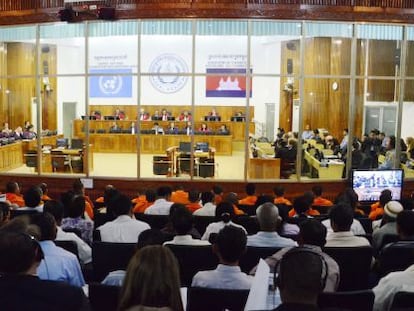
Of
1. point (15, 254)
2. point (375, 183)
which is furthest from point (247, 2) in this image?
point (15, 254)

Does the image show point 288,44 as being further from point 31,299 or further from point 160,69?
point 31,299

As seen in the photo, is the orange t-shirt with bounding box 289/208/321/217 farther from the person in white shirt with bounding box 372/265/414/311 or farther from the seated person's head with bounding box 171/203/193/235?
the person in white shirt with bounding box 372/265/414/311

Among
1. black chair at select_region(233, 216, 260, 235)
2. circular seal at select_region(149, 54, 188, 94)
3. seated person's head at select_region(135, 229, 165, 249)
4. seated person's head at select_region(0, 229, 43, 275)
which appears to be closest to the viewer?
seated person's head at select_region(0, 229, 43, 275)

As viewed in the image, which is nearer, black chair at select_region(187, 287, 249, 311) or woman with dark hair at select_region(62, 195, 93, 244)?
black chair at select_region(187, 287, 249, 311)

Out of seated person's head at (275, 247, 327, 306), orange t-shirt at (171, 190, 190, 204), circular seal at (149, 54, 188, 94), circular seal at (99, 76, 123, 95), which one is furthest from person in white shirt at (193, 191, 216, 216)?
circular seal at (99, 76, 123, 95)

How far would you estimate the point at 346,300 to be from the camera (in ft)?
8.94

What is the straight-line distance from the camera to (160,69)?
55.9ft

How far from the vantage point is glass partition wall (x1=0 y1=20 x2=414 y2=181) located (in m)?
10.7

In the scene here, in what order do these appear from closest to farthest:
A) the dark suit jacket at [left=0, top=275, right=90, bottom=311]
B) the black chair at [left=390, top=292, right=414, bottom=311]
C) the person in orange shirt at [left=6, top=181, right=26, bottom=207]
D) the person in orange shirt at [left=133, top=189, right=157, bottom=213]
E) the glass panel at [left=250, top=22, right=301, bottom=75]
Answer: the dark suit jacket at [left=0, top=275, right=90, bottom=311]
the black chair at [left=390, top=292, right=414, bottom=311]
the person in orange shirt at [left=133, top=189, right=157, bottom=213]
the person in orange shirt at [left=6, top=181, right=26, bottom=207]
the glass panel at [left=250, top=22, right=301, bottom=75]

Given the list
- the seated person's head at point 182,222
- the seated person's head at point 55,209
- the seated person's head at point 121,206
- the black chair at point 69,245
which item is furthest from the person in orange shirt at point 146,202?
the black chair at point 69,245

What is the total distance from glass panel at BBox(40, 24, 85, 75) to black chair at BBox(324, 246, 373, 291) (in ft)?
27.9

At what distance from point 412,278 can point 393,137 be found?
339 inches

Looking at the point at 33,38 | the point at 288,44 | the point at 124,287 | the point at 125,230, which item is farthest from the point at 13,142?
the point at 124,287

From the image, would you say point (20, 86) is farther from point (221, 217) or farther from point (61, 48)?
point (221, 217)
